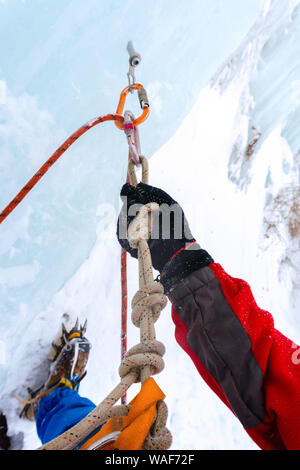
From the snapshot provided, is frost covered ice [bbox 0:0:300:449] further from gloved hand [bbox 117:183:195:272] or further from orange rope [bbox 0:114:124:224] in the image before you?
gloved hand [bbox 117:183:195:272]

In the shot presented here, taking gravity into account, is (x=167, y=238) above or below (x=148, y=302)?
above

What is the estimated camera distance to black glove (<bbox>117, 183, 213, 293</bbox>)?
499mm

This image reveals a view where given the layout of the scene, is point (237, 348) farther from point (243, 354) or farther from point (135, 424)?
point (135, 424)

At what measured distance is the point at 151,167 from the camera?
2211 mm

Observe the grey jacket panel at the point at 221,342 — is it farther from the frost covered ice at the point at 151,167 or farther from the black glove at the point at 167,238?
the frost covered ice at the point at 151,167

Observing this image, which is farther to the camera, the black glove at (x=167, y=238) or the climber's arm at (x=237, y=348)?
the black glove at (x=167, y=238)

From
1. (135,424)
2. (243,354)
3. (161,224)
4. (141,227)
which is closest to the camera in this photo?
(135,424)

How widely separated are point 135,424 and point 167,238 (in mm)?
396

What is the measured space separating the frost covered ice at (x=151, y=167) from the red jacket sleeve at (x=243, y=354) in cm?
78

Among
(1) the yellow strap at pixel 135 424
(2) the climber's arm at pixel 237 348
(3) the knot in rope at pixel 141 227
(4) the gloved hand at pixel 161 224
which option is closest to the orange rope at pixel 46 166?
(4) the gloved hand at pixel 161 224

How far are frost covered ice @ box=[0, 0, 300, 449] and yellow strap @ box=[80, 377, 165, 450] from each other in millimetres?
817

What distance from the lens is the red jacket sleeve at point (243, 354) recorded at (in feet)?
1.12

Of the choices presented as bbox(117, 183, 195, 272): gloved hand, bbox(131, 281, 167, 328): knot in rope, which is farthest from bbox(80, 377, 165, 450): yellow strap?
bbox(117, 183, 195, 272): gloved hand

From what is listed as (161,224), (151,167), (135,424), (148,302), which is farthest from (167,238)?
(151,167)
